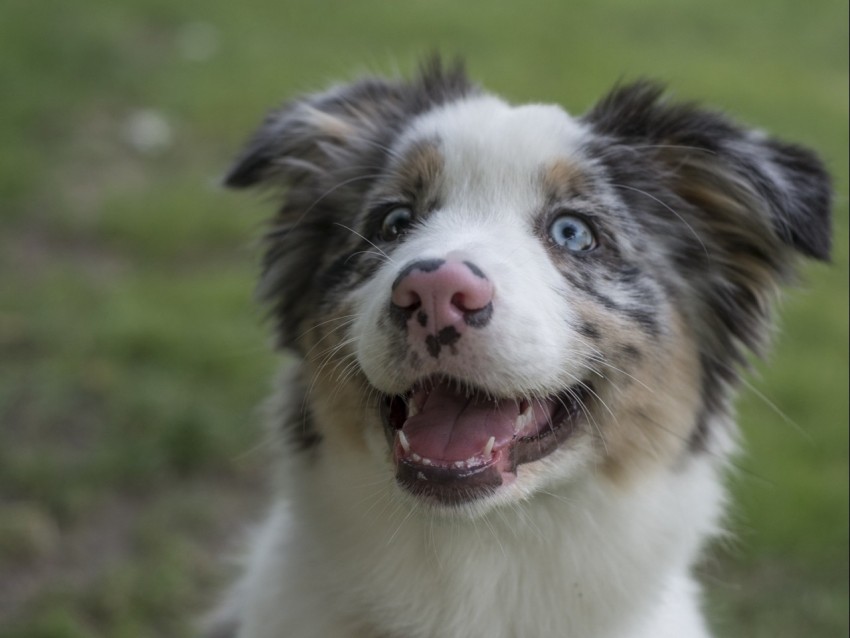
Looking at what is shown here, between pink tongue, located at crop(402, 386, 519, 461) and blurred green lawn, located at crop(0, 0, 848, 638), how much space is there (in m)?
1.01

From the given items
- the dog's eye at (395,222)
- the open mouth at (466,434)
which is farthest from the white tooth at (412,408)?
the dog's eye at (395,222)

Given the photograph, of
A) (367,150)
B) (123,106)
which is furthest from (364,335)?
(123,106)

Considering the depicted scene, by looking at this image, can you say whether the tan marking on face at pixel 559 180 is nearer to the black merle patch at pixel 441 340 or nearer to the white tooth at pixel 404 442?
the black merle patch at pixel 441 340

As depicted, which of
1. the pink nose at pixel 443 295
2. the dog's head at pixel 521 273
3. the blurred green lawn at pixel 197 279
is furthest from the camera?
the blurred green lawn at pixel 197 279

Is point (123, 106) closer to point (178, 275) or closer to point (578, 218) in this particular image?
point (178, 275)

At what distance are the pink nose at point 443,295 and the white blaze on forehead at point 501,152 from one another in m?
0.47

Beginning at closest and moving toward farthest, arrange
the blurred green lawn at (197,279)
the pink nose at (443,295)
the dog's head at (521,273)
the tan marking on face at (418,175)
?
the pink nose at (443,295) → the dog's head at (521,273) → the tan marking on face at (418,175) → the blurred green lawn at (197,279)

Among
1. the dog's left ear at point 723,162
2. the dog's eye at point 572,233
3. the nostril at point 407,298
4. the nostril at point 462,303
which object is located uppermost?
the dog's left ear at point 723,162

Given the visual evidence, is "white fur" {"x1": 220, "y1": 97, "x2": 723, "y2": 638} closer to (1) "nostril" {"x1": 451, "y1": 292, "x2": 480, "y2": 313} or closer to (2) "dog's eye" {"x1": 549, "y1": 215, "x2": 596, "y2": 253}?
(2) "dog's eye" {"x1": 549, "y1": 215, "x2": 596, "y2": 253}

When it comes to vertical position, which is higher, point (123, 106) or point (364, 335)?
point (364, 335)

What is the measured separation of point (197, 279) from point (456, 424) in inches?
155

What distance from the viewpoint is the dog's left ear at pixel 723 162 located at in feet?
9.06

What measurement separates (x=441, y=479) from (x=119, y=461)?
266 cm

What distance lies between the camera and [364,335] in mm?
2545
